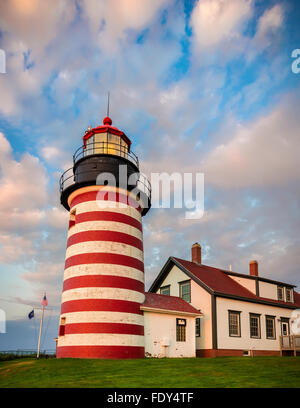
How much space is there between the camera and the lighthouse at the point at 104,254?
19.1 metres

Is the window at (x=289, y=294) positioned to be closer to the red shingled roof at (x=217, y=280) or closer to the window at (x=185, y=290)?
the red shingled roof at (x=217, y=280)

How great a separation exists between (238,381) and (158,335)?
994 cm

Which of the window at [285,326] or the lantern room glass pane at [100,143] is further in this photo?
the window at [285,326]

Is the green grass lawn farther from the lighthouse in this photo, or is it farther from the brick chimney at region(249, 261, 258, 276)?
the brick chimney at region(249, 261, 258, 276)

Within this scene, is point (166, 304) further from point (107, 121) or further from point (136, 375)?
point (107, 121)

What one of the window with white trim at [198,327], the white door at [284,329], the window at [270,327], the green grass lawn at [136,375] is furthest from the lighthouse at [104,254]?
the white door at [284,329]

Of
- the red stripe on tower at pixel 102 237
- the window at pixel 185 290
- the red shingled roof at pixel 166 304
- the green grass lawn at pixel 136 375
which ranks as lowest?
the green grass lawn at pixel 136 375

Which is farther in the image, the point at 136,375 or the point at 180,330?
the point at 180,330

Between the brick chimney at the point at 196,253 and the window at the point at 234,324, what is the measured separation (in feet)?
19.4

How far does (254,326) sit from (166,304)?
29.1ft

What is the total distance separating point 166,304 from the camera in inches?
920

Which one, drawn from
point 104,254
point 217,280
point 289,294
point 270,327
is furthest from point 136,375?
point 289,294
